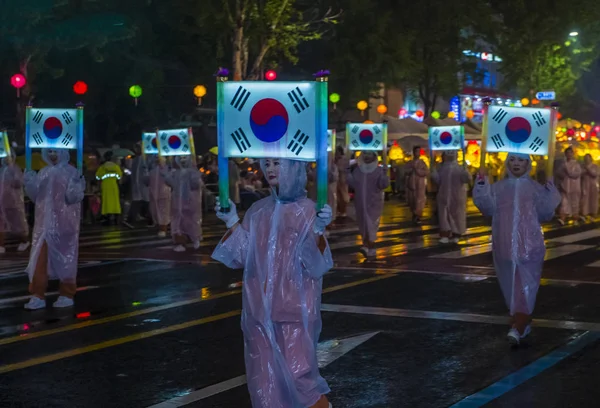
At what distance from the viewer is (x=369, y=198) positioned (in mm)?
15758

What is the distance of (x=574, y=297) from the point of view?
37.7ft

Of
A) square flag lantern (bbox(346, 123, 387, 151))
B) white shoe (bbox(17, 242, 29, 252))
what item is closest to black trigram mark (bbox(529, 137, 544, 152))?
square flag lantern (bbox(346, 123, 387, 151))

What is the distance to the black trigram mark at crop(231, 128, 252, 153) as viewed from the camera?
5801 mm

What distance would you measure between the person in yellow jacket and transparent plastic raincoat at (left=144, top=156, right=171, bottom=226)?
112 cm

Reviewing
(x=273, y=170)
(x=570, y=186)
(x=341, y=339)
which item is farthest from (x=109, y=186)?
(x=273, y=170)

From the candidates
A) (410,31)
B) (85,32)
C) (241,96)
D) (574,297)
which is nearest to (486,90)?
(410,31)

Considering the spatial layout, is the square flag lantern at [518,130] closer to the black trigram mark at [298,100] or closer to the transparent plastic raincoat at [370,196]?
the black trigram mark at [298,100]

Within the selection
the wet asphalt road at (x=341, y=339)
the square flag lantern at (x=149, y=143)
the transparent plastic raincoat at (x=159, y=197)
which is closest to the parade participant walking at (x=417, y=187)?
the transparent plastic raincoat at (x=159, y=197)

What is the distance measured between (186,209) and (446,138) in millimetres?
5002

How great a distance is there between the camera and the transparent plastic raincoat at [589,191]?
25.1m

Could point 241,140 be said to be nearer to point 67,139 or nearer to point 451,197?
point 67,139

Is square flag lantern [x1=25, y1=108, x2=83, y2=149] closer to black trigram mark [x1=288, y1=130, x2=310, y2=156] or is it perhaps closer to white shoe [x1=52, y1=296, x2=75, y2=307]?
white shoe [x1=52, y1=296, x2=75, y2=307]

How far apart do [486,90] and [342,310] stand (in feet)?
194

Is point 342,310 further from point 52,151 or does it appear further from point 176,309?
point 52,151
